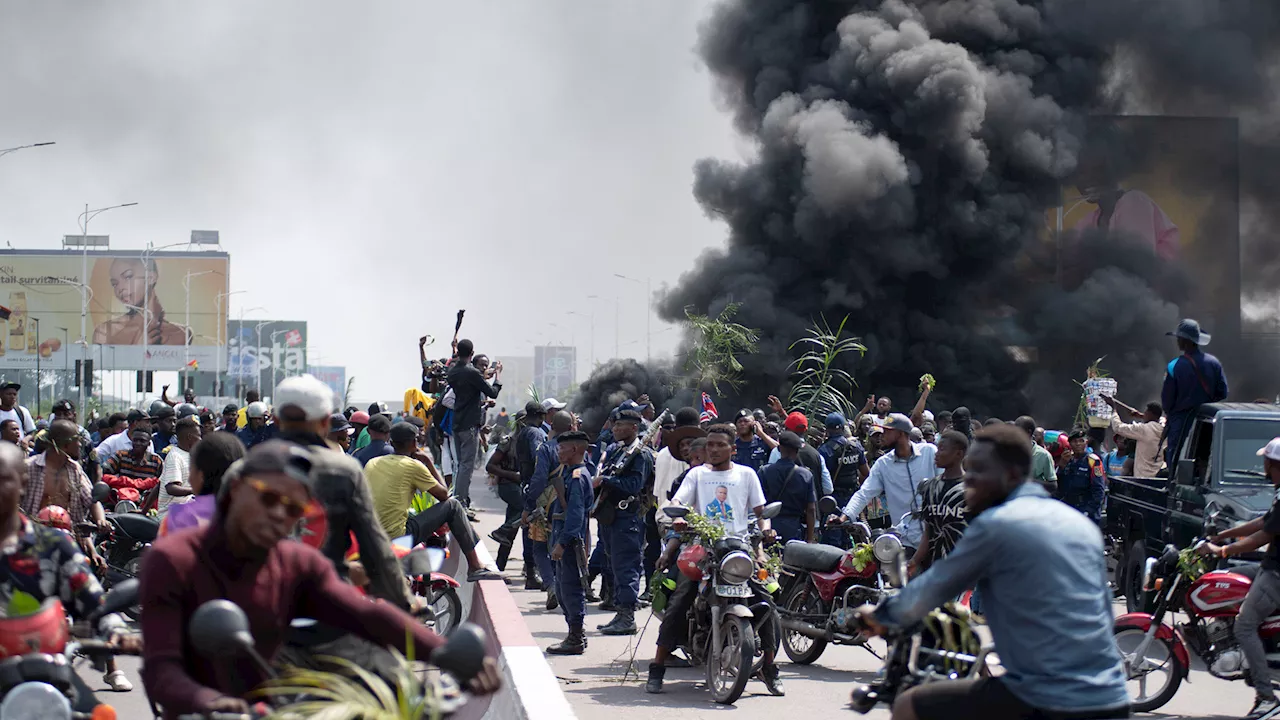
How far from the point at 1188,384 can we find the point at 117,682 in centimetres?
851

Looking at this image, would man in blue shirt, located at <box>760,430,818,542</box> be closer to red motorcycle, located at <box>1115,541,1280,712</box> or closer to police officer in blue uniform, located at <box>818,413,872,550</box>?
police officer in blue uniform, located at <box>818,413,872,550</box>

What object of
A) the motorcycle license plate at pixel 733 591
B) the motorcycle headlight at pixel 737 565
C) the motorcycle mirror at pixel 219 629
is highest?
the motorcycle mirror at pixel 219 629

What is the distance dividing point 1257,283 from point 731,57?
1727cm

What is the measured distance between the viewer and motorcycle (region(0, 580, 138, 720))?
4035 mm

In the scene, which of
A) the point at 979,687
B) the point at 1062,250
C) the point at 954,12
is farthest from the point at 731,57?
the point at 979,687

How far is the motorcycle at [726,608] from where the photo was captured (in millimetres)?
8539

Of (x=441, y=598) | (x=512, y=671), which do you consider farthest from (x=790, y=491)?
(x=512, y=671)

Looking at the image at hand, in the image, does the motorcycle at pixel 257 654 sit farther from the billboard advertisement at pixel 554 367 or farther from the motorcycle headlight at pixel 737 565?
the billboard advertisement at pixel 554 367

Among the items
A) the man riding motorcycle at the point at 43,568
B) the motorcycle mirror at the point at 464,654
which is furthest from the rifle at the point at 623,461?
the motorcycle mirror at the point at 464,654

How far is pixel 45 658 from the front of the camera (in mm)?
4168

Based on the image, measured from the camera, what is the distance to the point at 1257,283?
43875mm

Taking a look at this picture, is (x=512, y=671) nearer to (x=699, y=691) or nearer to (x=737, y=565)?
(x=737, y=565)

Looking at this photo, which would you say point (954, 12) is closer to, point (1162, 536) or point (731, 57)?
point (731, 57)

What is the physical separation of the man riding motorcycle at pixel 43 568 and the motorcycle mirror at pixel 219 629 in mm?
1185
